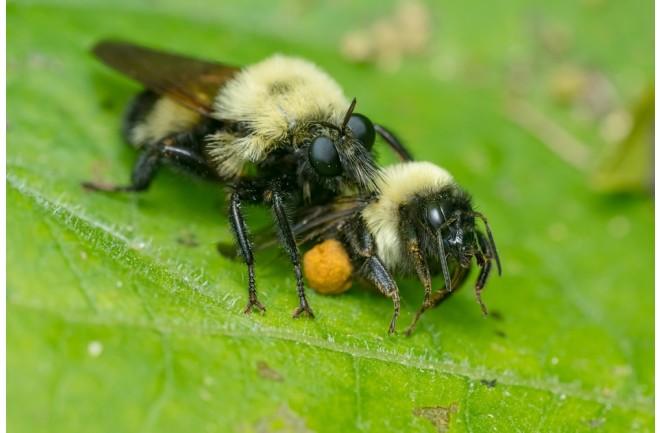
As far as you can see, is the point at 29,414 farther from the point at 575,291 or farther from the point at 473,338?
the point at 575,291

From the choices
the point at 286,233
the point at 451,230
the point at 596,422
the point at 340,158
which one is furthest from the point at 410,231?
the point at 596,422

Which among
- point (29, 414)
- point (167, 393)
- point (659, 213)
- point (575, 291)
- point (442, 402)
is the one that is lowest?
point (29, 414)

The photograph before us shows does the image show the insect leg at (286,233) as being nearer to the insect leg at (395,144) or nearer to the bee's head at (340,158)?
the bee's head at (340,158)

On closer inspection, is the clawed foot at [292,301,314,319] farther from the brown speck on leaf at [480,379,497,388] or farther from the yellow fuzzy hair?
the brown speck on leaf at [480,379,497,388]

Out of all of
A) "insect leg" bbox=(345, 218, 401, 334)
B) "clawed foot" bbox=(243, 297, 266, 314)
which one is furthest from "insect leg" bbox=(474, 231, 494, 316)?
"clawed foot" bbox=(243, 297, 266, 314)

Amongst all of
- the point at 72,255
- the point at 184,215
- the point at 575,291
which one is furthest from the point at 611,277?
the point at 72,255

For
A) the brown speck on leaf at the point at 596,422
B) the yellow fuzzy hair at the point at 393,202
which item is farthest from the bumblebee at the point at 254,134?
the brown speck on leaf at the point at 596,422
